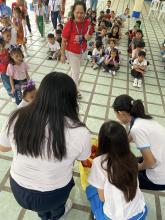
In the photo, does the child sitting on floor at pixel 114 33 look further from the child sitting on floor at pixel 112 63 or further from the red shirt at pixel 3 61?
the red shirt at pixel 3 61

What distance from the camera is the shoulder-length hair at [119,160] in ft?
4.81

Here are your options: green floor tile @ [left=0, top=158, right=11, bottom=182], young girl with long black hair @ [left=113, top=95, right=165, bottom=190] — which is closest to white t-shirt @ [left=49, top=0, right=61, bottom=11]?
green floor tile @ [left=0, top=158, right=11, bottom=182]

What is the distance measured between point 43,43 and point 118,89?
2595 mm

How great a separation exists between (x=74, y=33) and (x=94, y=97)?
109cm

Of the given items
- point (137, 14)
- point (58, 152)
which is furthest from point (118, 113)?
point (137, 14)

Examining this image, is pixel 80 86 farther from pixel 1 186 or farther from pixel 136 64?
pixel 1 186

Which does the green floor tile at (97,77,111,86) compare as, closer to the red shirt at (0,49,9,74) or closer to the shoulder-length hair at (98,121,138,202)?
the red shirt at (0,49,9,74)

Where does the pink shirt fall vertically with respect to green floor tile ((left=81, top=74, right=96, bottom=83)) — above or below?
above

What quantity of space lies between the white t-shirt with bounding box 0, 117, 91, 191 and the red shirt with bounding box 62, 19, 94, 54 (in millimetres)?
2256

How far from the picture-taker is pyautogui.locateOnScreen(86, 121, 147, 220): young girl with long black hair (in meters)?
1.47

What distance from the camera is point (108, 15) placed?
7.69 metres

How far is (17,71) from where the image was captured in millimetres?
3277

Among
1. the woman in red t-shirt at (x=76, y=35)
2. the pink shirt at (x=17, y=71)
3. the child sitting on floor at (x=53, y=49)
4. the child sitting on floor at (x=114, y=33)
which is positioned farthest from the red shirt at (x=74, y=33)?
the child sitting on floor at (x=114, y=33)

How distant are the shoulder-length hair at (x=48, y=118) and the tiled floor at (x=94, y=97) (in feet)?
3.52
